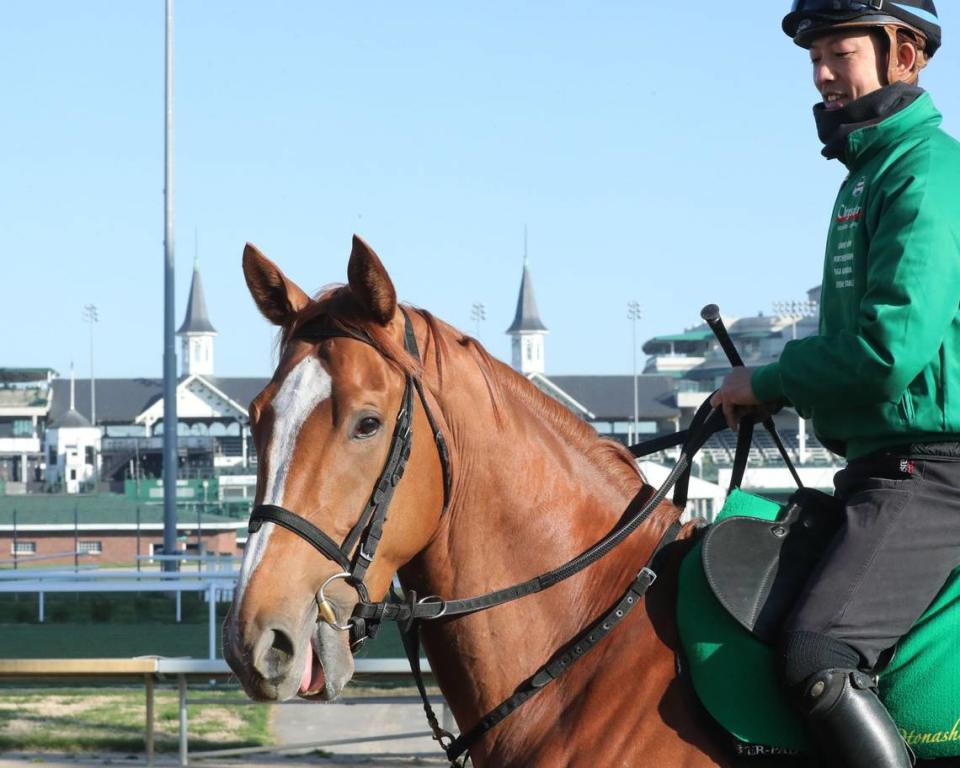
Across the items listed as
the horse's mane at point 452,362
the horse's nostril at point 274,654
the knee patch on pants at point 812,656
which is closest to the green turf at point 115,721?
the horse's mane at point 452,362

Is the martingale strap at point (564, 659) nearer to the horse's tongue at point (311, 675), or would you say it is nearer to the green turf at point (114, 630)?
the horse's tongue at point (311, 675)

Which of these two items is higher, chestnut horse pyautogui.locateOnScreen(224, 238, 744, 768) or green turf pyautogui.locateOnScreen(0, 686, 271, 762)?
chestnut horse pyautogui.locateOnScreen(224, 238, 744, 768)

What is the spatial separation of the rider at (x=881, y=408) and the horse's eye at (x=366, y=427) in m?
0.77

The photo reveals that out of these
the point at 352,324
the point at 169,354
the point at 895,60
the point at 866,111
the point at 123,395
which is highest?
the point at 895,60

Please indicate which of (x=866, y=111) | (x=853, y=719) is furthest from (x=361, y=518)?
(x=866, y=111)

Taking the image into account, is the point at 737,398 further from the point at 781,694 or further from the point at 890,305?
the point at 781,694

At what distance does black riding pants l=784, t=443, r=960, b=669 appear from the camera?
240cm

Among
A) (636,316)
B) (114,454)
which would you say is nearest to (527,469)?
(114,454)

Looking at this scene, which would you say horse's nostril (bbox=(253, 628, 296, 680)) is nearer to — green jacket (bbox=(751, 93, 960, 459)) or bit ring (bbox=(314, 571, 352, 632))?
bit ring (bbox=(314, 571, 352, 632))

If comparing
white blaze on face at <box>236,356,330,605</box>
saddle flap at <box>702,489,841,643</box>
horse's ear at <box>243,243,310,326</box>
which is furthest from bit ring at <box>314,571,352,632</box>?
saddle flap at <box>702,489,841,643</box>

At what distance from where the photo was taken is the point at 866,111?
263cm

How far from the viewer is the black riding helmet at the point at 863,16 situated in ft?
8.68

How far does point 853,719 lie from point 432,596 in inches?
33.0

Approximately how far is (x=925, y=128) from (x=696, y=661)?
112 cm
